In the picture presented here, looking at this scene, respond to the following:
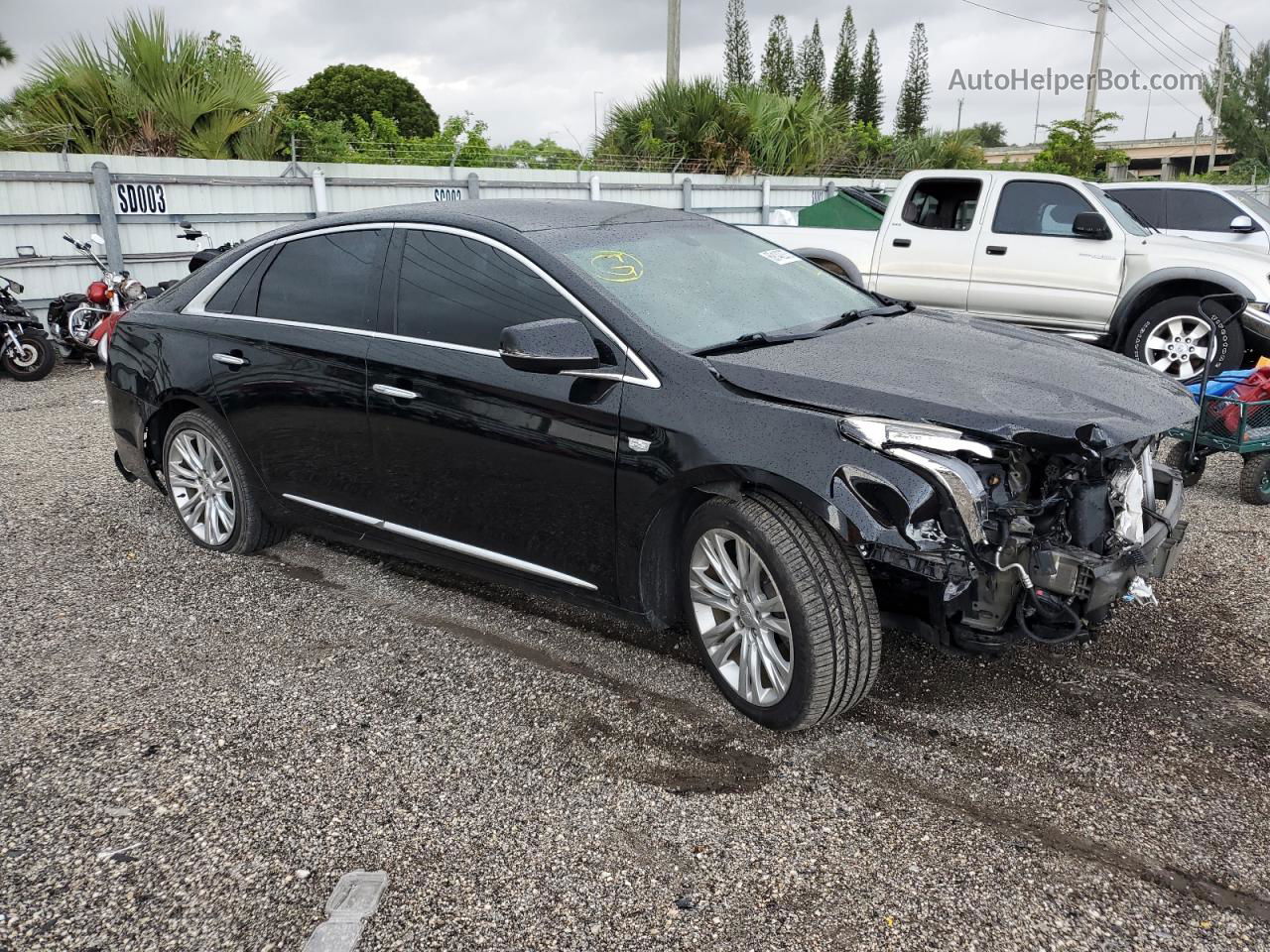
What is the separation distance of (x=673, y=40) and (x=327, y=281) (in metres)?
23.1

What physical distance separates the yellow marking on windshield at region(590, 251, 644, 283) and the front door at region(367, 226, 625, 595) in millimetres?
196

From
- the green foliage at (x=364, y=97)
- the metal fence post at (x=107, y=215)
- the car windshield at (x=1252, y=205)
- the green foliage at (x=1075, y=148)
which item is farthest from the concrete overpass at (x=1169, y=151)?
the metal fence post at (x=107, y=215)

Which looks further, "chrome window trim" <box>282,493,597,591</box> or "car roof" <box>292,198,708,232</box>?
"car roof" <box>292,198,708,232</box>

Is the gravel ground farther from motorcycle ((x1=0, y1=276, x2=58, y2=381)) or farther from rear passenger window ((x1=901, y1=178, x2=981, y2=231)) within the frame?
motorcycle ((x1=0, y1=276, x2=58, y2=381))

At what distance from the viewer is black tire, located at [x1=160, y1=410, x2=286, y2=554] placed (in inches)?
183

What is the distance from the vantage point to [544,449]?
3.47m

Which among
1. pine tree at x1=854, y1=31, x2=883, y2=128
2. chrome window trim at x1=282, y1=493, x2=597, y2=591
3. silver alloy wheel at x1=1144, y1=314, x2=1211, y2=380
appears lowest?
chrome window trim at x1=282, y1=493, x2=597, y2=591

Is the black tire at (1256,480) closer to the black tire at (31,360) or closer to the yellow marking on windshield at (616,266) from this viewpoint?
the yellow marking on windshield at (616,266)

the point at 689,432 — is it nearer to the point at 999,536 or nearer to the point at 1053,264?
the point at 999,536

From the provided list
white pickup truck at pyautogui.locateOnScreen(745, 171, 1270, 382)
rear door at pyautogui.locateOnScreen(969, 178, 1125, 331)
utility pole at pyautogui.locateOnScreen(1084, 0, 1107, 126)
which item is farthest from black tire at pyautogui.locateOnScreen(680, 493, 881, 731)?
utility pole at pyautogui.locateOnScreen(1084, 0, 1107, 126)

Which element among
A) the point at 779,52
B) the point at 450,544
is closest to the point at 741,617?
the point at 450,544

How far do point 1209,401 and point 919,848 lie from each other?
379 centimetres

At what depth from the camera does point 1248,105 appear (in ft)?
197

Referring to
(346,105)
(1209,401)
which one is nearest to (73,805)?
(1209,401)
